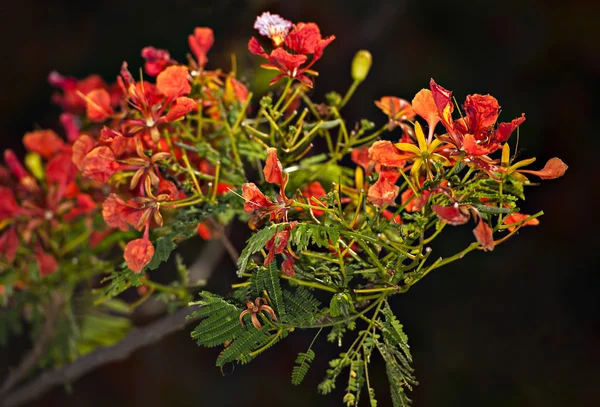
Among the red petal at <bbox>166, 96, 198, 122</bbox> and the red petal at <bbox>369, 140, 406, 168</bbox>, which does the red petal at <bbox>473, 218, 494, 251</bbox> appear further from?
the red petal at <bbox>166, 96, 198, 122</bbox>

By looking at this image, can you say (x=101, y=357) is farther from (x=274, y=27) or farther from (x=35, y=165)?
(x=274, y=27)

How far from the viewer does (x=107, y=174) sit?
419mm

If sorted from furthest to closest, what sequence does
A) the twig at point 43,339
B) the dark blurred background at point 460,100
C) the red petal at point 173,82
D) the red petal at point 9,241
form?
the dark blurred background at point 460,100, the twig at point 43,339, the red petal at point 9,241, the red petal at point 173,82

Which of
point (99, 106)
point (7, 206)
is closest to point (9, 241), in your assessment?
point (7, 206)

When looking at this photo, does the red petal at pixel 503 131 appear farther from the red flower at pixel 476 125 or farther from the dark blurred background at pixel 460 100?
the dark blurred background at pixel 460 100

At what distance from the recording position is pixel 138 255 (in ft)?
1.32

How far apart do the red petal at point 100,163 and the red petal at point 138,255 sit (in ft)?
0.17

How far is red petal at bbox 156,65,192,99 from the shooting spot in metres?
0.42

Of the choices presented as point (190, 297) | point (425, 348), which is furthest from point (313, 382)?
point (190, 297)

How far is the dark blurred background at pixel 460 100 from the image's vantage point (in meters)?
1.09

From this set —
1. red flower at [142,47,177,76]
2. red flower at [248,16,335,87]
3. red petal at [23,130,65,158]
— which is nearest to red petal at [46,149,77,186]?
red petal at [23,130,65,158]

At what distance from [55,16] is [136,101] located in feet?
3.03

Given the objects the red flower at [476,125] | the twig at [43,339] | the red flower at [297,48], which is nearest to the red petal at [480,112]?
the red flower at [476,125]

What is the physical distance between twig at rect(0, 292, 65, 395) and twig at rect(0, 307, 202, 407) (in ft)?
0.05
